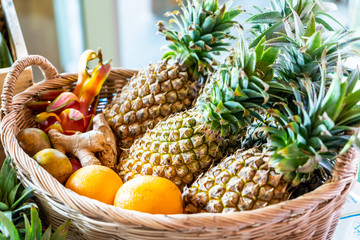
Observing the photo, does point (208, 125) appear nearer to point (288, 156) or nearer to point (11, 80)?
point (288, 156)

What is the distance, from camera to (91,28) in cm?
309

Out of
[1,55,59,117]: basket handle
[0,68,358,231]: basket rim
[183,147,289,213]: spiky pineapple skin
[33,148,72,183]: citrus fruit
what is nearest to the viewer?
[0,68,358,231]: basket rim

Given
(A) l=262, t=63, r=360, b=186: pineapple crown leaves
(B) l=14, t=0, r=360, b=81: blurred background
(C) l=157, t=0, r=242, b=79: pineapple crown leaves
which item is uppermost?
(C) l=157, t=0, r=242, b=79: pineapple crown leaves

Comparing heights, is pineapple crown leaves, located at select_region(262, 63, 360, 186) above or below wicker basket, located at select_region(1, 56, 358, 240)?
above

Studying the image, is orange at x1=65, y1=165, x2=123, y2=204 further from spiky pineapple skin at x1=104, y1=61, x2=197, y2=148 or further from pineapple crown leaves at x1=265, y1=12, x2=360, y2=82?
pineapple crown leaves at x1=265, y1=12, x2=360, y2=82

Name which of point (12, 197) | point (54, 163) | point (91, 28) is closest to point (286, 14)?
point (54, 163)

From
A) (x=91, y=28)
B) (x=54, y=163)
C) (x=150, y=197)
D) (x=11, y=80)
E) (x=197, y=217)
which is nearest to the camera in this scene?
(x=197, y=217)

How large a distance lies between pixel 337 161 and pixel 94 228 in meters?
0.52

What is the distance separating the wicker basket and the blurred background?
226cm

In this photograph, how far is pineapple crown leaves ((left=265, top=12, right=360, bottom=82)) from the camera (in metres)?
0.85

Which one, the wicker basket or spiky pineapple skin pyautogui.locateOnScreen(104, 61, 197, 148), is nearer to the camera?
the wicker basket

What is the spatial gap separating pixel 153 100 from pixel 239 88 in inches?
16.3

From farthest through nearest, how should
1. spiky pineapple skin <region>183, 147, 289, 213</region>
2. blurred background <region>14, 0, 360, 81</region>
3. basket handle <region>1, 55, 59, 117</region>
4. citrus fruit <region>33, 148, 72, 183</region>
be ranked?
blurred background <region>14, 0, 360, 81</region>
basket handle <region>1, 55, 59, 117</region>
citrus fruit <region>33, 148, 72, 183</region>
spiky pineapple skin <region>183, 147, 289, 213</region>

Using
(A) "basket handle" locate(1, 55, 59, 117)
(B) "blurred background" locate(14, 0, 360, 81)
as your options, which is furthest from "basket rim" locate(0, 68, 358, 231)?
(B) "blurred background" locate(14, 0, 360, 81)
